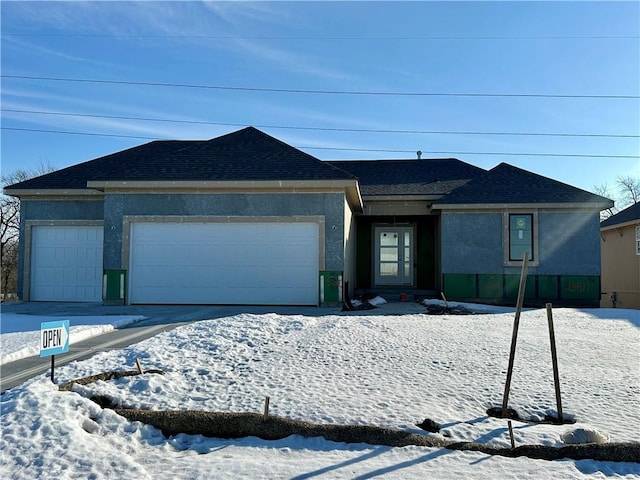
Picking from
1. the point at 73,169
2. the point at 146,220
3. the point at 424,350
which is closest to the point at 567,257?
the point at 424,350

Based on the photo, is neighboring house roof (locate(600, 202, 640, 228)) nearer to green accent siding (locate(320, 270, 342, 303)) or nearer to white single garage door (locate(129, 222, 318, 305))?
green accent siding (locate(320, 270, 342, 303))

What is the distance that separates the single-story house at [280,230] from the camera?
42.7ft

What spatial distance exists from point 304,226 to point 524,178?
27.9 feet

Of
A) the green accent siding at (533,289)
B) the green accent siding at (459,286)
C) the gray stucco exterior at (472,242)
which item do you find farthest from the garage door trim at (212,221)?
the green accent siding at (533,289)

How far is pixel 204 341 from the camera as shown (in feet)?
24.5

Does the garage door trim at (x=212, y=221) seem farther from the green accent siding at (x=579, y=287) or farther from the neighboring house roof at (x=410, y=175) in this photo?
the green accent siding at (x=579, y=287)

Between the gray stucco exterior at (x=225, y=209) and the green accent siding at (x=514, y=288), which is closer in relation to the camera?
the gray stucco exterior at (x=225, y=209)

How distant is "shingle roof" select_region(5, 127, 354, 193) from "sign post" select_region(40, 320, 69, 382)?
26.7 feet

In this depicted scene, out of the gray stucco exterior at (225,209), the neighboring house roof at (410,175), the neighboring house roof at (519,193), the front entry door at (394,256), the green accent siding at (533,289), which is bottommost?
the green accent siding at (533,289)

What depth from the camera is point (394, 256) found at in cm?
1798

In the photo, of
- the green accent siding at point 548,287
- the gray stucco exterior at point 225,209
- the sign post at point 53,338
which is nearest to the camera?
the sign post at point 53,338

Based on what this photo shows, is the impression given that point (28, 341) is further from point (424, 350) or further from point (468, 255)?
point (468, 255)

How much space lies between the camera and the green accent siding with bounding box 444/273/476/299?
1505 cm

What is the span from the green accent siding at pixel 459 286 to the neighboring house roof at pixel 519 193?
7.93ft
